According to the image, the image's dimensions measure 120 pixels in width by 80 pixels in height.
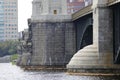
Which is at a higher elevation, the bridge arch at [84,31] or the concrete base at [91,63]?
the bridge arch at [84,31]

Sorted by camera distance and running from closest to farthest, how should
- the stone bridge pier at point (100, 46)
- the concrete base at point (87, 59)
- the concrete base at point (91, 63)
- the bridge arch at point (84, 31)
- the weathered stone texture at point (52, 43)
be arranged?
the concrete base at point (91, 63) → the concrete base at point (87, 59) → the stone bridge pier at point (100, 46) → the bridge arch at point (84, 31) → the weathered stone texture at point (52, 43)

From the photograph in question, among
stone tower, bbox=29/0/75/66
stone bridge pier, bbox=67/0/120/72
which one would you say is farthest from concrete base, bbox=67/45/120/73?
stone tower, bbox=29/0/75/66

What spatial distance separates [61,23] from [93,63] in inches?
1440

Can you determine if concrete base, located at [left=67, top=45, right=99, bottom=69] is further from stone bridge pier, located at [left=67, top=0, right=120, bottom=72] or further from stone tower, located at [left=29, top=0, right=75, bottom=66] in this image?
stone tower, located at [left=29, top=0, right=75, bottom=66]

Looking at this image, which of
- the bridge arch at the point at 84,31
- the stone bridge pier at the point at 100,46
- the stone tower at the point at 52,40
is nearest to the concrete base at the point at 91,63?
the stone bridge pier at the point at 100,46

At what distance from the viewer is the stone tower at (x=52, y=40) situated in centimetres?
12156

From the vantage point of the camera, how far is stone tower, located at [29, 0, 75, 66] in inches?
4786

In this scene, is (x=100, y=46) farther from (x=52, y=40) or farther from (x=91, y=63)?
(x=52, y=40)

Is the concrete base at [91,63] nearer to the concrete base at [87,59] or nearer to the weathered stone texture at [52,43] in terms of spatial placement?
the concrete base at [87,59]

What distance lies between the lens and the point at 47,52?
399 feet

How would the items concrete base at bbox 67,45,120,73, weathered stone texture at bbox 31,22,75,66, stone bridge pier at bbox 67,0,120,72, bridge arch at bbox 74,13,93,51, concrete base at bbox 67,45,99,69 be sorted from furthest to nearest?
weathered stone texture at bbox 31,22,75,66 < bridge arch at bbox 74,13,93,51 < stone bridge pier at bbox 67,0,120,72 < concrete base at bbox 67,45,99,69 < concrete base at bbox 67,45,120,73

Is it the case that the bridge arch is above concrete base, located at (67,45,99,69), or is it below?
above

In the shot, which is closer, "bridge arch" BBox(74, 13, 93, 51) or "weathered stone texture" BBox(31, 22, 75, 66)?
"bridge arch" BBox(74, 13, 93, 51)

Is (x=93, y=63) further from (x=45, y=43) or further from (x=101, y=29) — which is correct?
(x=45, y=43)
